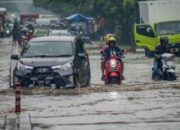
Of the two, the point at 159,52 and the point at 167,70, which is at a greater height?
the point at 159,52

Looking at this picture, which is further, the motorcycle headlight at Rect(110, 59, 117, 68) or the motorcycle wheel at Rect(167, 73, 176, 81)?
the motorcycle wheel at Rect(167, 73, 176, 81)

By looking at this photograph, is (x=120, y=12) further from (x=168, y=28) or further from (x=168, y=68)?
(x=168, y=68)

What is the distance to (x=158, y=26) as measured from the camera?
45219 millimetres

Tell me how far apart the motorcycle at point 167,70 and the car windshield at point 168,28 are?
18.1 m

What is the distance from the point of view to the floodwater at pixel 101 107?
14.6 m

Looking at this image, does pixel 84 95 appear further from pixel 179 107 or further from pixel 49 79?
pixel 179 107

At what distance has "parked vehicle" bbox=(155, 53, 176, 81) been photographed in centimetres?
2641

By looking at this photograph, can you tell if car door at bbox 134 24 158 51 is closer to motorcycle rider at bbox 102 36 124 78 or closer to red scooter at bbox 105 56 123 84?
motorcycle rider at bbox 102 36 124 78

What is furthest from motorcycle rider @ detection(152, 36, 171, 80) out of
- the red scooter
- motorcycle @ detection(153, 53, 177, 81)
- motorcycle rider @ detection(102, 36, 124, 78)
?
the red scooter

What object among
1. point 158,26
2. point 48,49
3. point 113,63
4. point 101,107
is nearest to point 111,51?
point 113,63

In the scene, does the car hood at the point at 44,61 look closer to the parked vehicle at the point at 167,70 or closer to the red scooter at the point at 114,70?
the red scooter at the point at 114,70

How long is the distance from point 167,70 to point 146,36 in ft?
61.1

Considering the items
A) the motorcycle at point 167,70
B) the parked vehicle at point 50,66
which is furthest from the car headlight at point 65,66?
the motorcycle at point 167,70

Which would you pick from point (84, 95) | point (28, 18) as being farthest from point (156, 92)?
point (28, 18)
